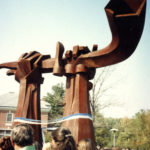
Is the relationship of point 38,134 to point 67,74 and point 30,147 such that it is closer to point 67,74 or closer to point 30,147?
point 67,74

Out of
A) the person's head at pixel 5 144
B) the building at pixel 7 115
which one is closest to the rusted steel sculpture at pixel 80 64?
the person's head at pixel 5 144

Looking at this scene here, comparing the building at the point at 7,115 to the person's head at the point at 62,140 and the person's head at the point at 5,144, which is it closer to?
the person's head at the point at 5,144

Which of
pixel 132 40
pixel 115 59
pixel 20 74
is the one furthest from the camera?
pixel 20 74

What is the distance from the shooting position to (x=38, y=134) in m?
4.32

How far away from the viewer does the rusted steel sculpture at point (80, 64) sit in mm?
2959

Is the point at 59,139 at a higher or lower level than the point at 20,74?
lower

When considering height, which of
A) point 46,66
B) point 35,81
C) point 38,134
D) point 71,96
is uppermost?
point 46,66

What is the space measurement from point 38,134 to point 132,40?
9.15 feet

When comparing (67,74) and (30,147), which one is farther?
(67,74)

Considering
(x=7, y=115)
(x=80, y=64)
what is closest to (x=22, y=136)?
(x=80, y=64)

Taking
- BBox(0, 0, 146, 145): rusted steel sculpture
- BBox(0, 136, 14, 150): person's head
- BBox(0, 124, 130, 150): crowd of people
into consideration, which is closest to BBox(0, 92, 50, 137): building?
BBox(0, 0, 146, 145): rusted steel sculpture

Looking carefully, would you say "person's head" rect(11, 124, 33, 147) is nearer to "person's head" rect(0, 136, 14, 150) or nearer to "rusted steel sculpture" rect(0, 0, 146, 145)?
"person's head" rect(0, 136, 14, 150)

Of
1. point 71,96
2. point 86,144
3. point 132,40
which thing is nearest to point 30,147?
point 86,144

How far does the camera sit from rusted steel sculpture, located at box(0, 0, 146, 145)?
296 centimetres
